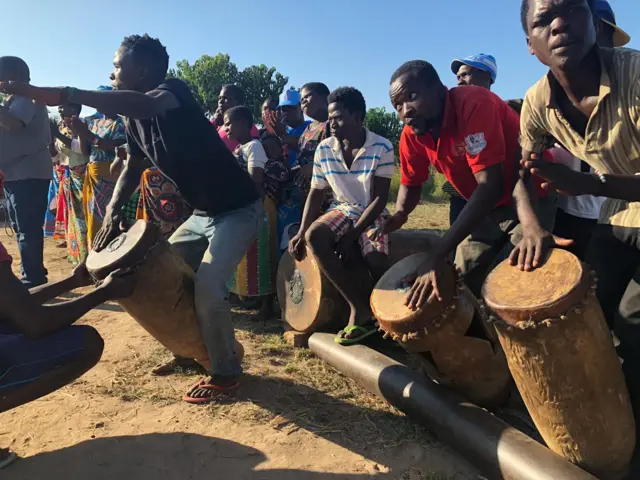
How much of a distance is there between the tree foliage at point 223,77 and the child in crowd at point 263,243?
2626 centimetres

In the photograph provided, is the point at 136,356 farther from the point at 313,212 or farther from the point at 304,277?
the point at 313,212

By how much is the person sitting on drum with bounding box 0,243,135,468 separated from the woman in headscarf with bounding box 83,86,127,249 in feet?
11.6

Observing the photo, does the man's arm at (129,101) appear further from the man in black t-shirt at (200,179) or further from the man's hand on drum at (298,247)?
the man's hand on drum at (298,247)

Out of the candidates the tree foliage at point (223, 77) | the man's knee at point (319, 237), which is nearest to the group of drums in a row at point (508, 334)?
the man's knee at point (319, 237)

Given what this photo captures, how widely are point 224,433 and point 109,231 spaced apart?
1.36 m

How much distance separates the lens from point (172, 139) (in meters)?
3.07

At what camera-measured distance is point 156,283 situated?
289 centimetres

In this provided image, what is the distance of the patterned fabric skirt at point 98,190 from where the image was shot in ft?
19.7

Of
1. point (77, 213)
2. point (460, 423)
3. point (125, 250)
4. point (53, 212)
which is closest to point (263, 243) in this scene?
point (125, 250)

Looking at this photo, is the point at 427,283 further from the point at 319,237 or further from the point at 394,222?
the point at 319,237

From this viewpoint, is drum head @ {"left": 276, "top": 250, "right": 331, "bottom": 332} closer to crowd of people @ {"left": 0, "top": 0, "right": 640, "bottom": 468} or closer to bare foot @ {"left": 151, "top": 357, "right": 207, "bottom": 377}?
crowd of people @ {"left": 0, "top": 0, "right": 640, "bottom": 468}

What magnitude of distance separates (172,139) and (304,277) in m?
1.57

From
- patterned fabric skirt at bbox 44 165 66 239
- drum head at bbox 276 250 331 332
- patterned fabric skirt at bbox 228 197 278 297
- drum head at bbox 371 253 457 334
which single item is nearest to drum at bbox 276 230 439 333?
drum head at bbox 276 250 331 332

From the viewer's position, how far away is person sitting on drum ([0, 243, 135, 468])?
220 centimetres
